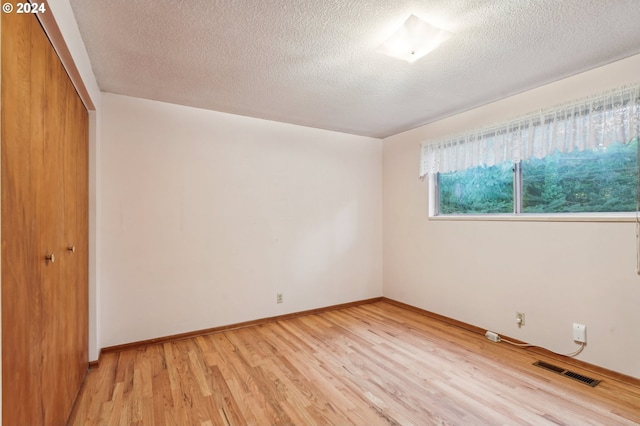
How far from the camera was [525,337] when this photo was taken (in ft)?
8.63

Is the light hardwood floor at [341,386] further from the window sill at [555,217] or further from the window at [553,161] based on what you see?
the window at [553,161]

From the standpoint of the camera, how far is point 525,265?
265 centimetres

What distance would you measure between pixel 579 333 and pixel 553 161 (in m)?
1.39

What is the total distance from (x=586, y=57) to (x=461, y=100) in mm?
934

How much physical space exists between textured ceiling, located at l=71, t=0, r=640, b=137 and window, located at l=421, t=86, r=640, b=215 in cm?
33

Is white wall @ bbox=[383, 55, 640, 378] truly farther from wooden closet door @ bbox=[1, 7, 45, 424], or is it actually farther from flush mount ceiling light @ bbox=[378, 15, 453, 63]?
wooden closet door @ bbox=[1, 7, 45, 424]

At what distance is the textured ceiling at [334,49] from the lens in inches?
62.9

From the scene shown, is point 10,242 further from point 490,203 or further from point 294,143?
point 490,203

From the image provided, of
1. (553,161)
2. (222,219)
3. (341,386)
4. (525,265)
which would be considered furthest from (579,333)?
(222,219)

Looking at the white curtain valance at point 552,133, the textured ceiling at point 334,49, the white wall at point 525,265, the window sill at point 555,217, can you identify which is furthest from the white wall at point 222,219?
the window sill at point 555,217

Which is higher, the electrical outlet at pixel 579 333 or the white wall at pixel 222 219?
the white wall at pixel 222 219

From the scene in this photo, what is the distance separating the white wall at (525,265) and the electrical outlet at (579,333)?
3 cm

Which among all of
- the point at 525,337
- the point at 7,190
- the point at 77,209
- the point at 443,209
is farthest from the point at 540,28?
the point at 77,209

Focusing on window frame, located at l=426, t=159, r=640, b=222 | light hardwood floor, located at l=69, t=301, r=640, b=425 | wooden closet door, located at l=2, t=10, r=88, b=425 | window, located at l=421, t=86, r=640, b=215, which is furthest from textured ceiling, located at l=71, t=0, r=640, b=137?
light hardwood floor, located at l=69, t=301, r=640, b=425
